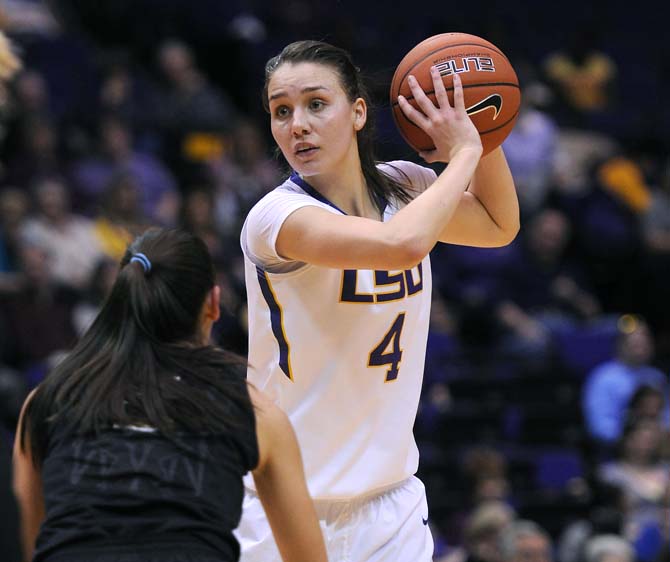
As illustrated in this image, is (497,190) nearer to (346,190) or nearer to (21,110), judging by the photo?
(346,190)

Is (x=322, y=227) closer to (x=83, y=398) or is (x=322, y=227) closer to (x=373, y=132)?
(x=373, y=132)

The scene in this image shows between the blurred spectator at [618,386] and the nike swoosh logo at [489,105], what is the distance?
5.60 m

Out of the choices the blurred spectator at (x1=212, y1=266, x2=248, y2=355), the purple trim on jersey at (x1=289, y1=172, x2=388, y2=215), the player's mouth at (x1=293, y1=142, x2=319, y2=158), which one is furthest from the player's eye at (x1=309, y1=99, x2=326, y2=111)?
the blurred spectator at (x1=212, y1=266, x2=248, y2=355)

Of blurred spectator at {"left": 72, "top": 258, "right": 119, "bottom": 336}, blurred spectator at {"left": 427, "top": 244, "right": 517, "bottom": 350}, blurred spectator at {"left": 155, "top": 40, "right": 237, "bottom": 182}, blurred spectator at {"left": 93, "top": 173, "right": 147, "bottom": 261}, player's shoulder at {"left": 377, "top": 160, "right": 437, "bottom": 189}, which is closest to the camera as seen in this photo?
player's shoulder at {"left": 377, "top": 160, "right": 437, "bottom": 189}

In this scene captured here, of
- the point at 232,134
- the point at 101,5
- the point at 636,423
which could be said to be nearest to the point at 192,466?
the point at 636,423

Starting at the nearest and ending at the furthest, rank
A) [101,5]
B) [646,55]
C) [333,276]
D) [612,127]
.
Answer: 1. [333,276]
2. [101,5]
3. [612,127]
4. [646,55]

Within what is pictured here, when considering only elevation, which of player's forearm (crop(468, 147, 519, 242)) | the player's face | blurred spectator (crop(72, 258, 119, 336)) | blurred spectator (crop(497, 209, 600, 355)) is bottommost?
blurred spectator (crop(497, 209, 600, 355))

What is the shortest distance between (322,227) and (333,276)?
0.89ft

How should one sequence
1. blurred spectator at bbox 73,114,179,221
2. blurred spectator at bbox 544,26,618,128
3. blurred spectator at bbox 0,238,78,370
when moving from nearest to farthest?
blurred spectator at bbox 0,238,78,370 → blurred spectator at bbox 73,114,179,221 → blurred spectator at bbox 544,26,618,128

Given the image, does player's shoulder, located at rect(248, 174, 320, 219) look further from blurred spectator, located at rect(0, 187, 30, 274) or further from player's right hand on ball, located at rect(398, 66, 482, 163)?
blurred spectator, located at rect(0, 187, 30, 274)

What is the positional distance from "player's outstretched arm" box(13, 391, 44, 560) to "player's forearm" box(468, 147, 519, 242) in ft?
5.59

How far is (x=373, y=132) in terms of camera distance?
3.84m

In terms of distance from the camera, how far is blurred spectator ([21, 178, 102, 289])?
8.62 m

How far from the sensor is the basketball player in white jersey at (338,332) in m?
3.58
